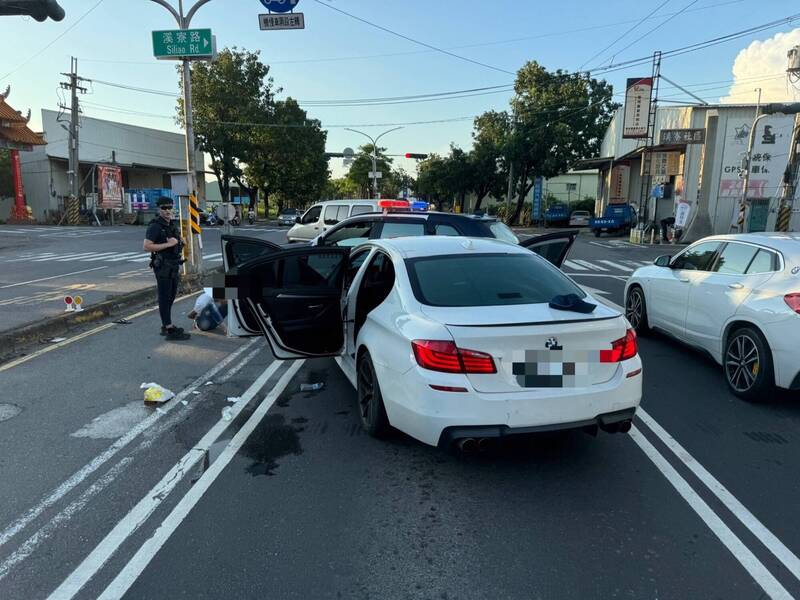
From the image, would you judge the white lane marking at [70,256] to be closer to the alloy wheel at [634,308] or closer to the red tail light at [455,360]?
the alloy wheel at [634,308]

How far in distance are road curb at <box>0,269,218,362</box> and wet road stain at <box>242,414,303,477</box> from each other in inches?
167

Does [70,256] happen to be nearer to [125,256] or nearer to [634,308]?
[125,256]

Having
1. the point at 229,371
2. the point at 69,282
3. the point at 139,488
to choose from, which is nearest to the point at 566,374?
the point at 139,488

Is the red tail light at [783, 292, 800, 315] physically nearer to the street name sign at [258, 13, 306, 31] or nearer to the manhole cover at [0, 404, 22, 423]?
the manhole cover at [0, 404, 22, 423]

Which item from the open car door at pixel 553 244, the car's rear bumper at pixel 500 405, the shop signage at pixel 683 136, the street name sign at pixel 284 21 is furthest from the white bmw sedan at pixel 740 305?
the shop signage at pixel 683 136

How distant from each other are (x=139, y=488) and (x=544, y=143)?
41481 mm

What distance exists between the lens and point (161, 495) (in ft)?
11.8

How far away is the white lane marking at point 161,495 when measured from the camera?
9.14 ft

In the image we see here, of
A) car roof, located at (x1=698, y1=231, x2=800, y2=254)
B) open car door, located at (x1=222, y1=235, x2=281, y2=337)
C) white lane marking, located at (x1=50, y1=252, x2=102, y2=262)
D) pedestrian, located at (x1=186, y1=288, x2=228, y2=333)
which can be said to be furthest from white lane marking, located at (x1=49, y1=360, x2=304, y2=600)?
white lane marking, located at (x1=50, y1=252, x2=102, y2=262)

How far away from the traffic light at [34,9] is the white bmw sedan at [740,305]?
870cm

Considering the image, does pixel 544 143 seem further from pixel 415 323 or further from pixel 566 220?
pixel 415 323

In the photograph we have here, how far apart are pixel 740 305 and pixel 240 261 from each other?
520 centimetres

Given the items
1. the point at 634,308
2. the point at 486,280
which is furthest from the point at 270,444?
the point at 634,308

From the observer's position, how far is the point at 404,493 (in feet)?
11.8
